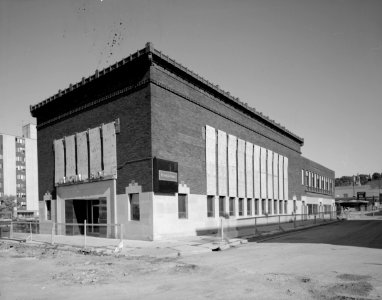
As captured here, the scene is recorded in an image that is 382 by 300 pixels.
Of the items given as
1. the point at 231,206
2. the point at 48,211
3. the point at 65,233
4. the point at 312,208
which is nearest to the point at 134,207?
the point at 65,233

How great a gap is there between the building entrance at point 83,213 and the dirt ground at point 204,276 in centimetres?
870

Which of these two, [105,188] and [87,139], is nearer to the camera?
[105,188]

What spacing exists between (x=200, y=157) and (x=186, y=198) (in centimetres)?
360

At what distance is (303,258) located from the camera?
13.4 meters

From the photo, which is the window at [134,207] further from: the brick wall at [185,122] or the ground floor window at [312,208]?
the ground floor window at [312,208]

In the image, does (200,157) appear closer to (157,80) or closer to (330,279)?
(157,80)

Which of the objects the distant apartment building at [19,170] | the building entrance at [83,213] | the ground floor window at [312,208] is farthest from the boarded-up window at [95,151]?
the distant apartment building at [19,170]

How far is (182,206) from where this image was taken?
23.9m

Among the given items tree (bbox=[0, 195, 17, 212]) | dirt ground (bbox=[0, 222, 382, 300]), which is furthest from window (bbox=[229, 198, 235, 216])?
tree (bbox=[0, 195, 17, 212])

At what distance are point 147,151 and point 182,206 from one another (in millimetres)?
5040

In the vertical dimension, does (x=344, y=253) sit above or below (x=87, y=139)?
below

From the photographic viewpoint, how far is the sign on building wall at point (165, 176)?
21.2 metres

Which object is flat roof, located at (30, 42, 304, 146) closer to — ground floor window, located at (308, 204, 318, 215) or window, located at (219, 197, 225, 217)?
window, located at (219, 197, 225, 217)

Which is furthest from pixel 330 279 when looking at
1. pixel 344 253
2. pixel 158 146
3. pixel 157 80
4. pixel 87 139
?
pixel 87 139
